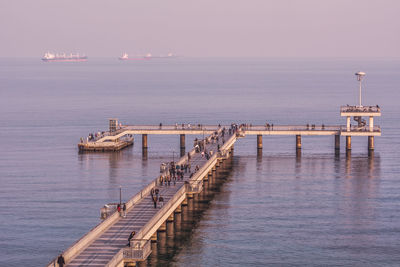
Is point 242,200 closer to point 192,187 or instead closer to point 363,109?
point 192,187

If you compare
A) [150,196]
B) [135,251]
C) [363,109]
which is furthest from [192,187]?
[363,109]

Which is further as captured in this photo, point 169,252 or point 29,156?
point 29,156

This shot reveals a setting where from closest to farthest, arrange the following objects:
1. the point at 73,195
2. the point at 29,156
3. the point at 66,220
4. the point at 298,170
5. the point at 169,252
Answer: the point at 169,252
the point at 66,220
the point at 73,195
the point at 298,170
the point at 29,156

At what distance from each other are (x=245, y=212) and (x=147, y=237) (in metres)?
20.2

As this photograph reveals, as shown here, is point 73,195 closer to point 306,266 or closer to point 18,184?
point 18,184

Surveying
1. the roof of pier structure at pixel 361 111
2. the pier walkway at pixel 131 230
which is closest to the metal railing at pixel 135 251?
the pier walkway at pixel 131 230

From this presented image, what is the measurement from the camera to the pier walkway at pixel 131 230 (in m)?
51.0

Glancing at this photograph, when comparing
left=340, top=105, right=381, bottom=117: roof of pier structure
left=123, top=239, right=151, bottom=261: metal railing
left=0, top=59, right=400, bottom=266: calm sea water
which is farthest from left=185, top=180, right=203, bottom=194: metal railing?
left=340, top=105, right=381, bottom=117: roof of pier structure

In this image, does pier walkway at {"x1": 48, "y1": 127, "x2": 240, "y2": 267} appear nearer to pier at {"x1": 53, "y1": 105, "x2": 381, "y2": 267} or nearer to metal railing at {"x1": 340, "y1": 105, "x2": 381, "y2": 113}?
pier at {"x1": 53, "y1": 105, "x2": 381, "y2": 267}

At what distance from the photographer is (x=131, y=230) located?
5816cm

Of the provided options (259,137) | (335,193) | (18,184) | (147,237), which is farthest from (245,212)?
(259,137)

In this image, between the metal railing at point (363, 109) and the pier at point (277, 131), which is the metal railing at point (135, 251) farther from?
the metal railing at point (363, 109)

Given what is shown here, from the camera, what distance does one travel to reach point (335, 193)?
278 feet

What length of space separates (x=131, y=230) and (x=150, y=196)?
1299 centimetres
